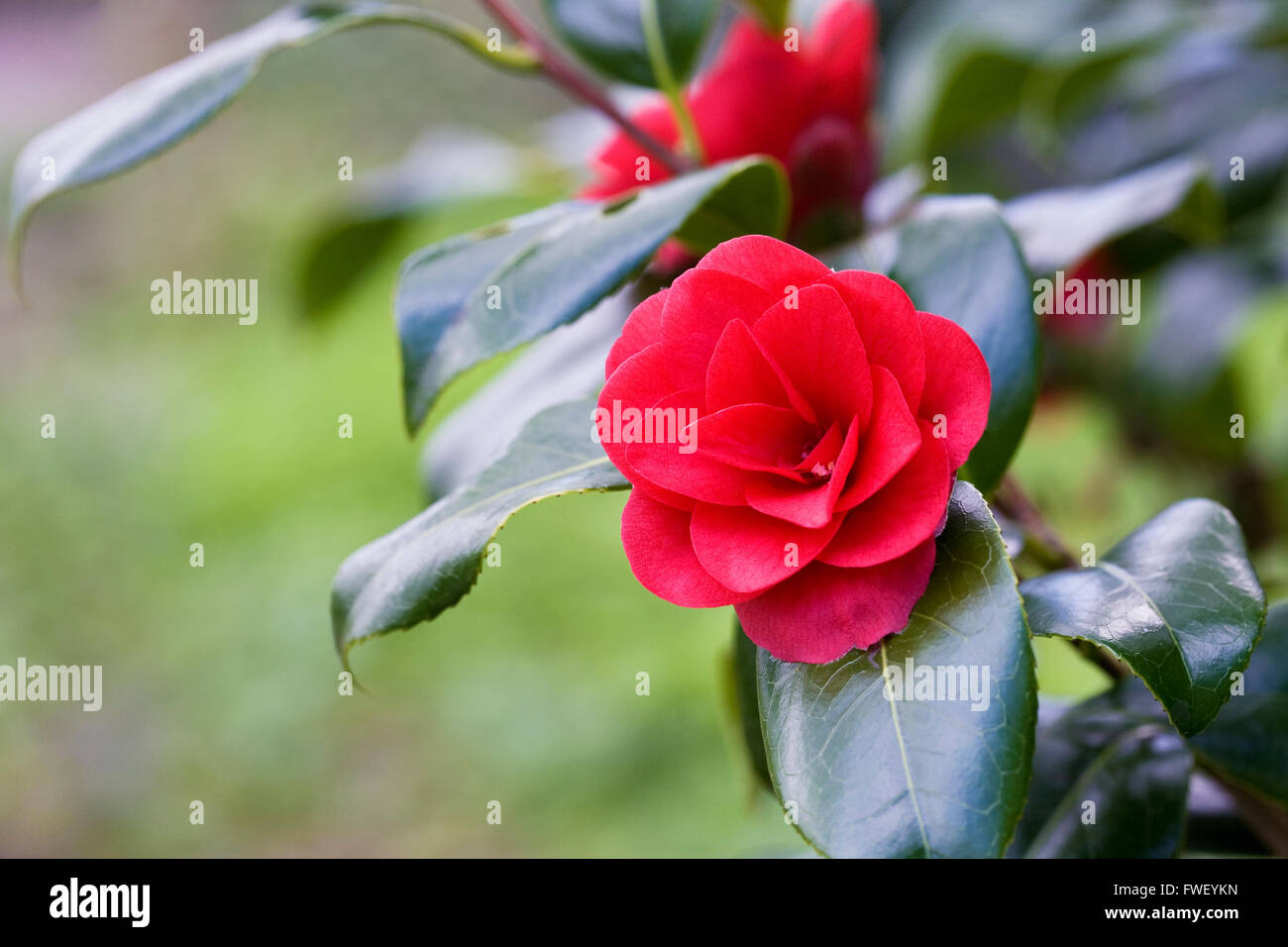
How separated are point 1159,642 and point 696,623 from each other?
1.81 m

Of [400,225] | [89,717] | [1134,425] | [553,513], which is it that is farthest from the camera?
[553,513]

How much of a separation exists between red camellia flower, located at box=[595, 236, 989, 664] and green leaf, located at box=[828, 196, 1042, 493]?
110 millimetres

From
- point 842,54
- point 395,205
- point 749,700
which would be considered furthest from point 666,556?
→ point 395,205

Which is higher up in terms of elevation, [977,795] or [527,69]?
[527,69]

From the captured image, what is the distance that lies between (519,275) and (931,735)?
0.27 metres

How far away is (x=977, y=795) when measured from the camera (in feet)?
1.19

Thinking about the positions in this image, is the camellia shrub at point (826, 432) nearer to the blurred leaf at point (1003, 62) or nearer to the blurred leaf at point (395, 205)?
the blurred leaf at point (1003, 62)

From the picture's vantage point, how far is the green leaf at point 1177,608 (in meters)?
0.39

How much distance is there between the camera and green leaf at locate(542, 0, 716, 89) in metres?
0.68

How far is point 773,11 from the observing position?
73 centimetres

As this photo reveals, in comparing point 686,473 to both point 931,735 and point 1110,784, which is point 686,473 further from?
point 1110,784

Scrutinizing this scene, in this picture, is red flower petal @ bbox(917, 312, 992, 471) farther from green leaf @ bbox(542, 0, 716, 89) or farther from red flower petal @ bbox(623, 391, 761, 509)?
green leaf @ bbox(542, 0, 716, 89)
